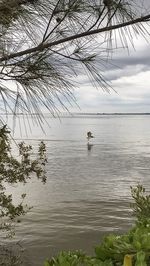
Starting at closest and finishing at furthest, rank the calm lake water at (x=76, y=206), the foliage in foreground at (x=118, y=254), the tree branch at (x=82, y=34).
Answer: the foliage in foreground at (x=118, y=254), the tree branch at (x=82, y=34), the calm lake water at (x=76, y=206)

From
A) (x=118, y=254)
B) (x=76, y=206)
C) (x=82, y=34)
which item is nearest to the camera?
(x=118, y=254)

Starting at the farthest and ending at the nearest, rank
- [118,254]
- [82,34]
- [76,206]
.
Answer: [76,206]
[82,34]
[118,254]

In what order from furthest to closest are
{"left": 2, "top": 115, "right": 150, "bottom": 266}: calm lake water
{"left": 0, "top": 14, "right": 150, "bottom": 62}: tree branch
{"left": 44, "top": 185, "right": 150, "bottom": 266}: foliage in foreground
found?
1. {"left": 2, "top": 115, "right": 150, "bottom": 266}: calm lake water
2. {"left": 0, "top": 14, "right": 150, "bottom": 62}: tree branch
3. {"left": 44, "top": 185, "right": 150, "bottom": 266}: foliage in foreground

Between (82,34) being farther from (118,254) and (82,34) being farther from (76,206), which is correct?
(76,206)

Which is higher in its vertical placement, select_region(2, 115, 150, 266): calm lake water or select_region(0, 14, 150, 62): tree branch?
select_region(0, 14, 150, 62): tree branch

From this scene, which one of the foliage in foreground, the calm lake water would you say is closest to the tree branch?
the foliage in foreground

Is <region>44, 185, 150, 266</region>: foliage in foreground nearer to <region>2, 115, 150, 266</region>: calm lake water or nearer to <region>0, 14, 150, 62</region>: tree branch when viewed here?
<region>0, 14, 150, 62</region>: tree branch

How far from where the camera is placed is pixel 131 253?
1.77 meters

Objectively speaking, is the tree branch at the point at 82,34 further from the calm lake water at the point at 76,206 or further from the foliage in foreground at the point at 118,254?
the calm lake water at the point at 76,206

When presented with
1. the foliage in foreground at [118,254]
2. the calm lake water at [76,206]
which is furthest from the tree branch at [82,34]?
the calm lake water at [76,206]

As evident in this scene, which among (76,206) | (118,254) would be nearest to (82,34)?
(118,254)

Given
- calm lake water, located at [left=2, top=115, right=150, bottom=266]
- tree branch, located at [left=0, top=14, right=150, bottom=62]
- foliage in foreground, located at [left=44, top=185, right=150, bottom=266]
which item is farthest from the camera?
calm lake water, located at [left=2, top=115, right=150, bottom=266]

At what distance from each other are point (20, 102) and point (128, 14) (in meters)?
0.89

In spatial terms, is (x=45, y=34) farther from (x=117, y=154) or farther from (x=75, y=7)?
(x=117, y=154)
